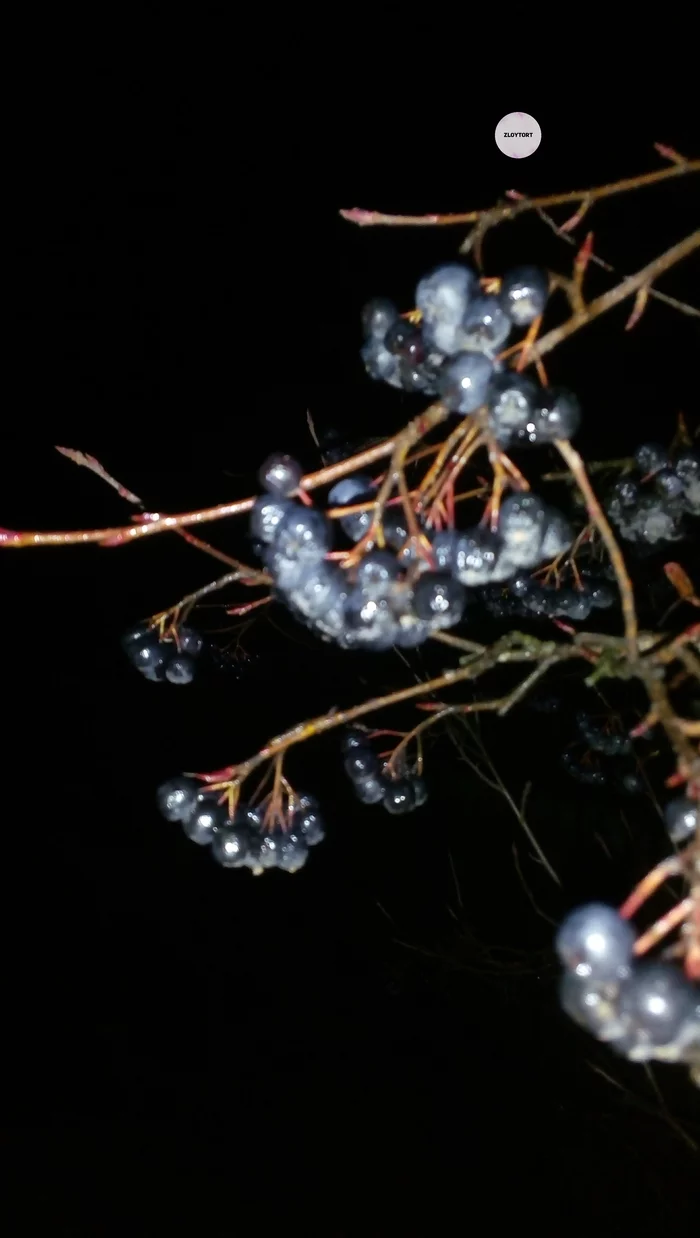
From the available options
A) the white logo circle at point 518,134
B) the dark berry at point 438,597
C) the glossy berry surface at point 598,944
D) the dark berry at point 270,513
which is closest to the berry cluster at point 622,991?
the glossy berry surface at point 598,944

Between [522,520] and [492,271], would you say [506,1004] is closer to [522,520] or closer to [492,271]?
[522,520]

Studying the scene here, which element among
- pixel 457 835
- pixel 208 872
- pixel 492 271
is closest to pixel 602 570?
pixel 457 835

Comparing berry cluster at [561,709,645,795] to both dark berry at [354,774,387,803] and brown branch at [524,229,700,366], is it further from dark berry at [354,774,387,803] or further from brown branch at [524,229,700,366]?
brown branch at [524,229,700,366]

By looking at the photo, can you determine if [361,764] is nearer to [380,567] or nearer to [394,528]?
[394,528]

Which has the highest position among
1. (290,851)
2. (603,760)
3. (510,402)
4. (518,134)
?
(518,134)

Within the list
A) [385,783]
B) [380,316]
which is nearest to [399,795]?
[385,783]

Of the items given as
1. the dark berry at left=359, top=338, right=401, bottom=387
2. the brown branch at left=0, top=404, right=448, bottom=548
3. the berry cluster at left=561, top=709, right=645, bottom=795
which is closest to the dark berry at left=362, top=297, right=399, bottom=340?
the dark berry at left=359, top=338, right=401, bottom=387
